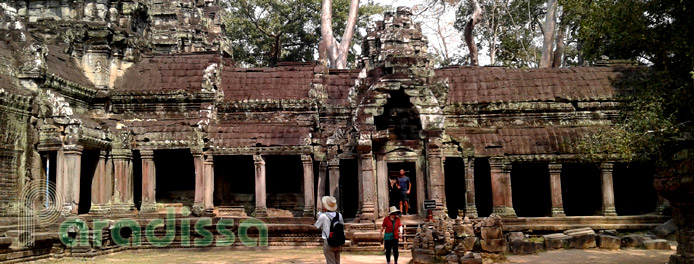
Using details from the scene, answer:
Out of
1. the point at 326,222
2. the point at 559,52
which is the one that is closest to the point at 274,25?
the point at 559,52

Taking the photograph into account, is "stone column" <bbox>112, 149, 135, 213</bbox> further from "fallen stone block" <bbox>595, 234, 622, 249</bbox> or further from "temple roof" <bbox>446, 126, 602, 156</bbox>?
"fallen stone block" <bbox>595, 234, 622, 249</bbox>

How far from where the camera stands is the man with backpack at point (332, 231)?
8.65 m

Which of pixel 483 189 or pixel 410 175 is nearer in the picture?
pixel 410 175

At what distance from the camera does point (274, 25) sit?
39.1m

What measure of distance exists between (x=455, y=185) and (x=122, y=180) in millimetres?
9912

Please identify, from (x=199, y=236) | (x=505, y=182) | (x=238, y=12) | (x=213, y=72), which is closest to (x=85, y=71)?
(x=213, y=72)

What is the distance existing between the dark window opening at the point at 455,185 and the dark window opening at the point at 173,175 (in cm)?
797

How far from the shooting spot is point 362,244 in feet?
48.4

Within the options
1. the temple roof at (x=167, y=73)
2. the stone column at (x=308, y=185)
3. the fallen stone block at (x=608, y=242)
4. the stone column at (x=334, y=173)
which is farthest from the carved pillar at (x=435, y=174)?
the temple roof at (x=167, y=73)

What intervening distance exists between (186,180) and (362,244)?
8333 mm

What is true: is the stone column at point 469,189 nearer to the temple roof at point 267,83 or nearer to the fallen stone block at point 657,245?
the fallen stone block at point 657,245

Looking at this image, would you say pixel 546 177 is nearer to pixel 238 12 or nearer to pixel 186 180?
pixel 186 180

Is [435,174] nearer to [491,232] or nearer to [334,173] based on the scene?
[334,173]

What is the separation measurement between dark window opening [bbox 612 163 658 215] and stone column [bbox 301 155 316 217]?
9.32 metres
